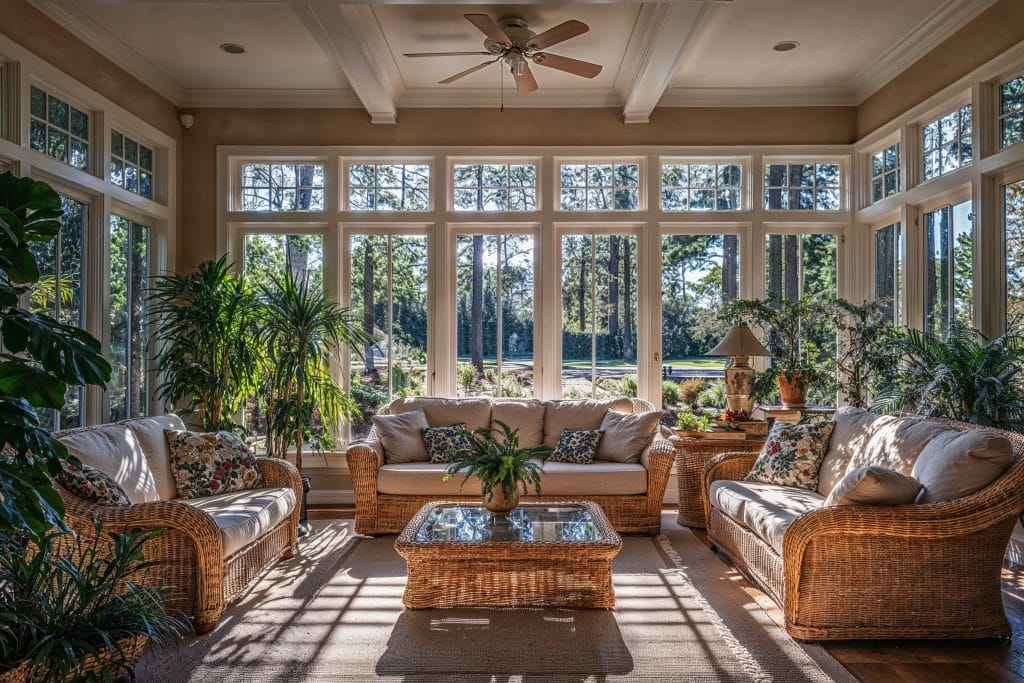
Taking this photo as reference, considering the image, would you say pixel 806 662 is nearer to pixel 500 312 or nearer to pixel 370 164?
pixel 500 312

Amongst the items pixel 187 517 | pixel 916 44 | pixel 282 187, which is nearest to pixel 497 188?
pixel 282 187

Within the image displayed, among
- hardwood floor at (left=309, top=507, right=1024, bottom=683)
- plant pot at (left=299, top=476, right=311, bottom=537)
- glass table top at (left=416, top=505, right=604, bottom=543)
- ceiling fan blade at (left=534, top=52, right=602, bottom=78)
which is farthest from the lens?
plant pot at (left=299, top=476, right=311, bottom=537)

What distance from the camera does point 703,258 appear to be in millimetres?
5734

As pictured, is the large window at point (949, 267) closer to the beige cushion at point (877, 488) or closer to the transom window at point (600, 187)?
the beige cushion at point (877, 488)

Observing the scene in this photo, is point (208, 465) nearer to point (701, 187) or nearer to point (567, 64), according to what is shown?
point (567, 64)

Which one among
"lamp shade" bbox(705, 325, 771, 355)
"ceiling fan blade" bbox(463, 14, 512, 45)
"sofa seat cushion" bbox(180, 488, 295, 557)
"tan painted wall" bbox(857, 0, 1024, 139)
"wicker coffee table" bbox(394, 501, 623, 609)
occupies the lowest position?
"wicker coffee table" bbox(394, 501, 623, 609)

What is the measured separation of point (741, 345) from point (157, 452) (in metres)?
3.79

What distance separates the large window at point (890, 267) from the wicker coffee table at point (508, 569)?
11.0 feet

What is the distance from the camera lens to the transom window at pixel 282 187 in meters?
5.77

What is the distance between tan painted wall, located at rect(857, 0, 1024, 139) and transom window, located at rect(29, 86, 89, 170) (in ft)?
18.4

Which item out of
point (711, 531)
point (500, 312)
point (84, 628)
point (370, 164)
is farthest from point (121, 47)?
point (711, 531)

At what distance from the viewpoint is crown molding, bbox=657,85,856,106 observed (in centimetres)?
552

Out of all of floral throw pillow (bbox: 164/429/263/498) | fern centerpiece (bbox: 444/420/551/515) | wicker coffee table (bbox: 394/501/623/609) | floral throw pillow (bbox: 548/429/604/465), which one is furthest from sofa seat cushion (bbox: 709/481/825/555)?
floral throw pillow (bbox: 164/429/263/498)

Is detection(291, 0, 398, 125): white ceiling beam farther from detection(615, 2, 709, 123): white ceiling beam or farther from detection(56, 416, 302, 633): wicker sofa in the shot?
detection(56, 416, 302, 633): wicker sofa
